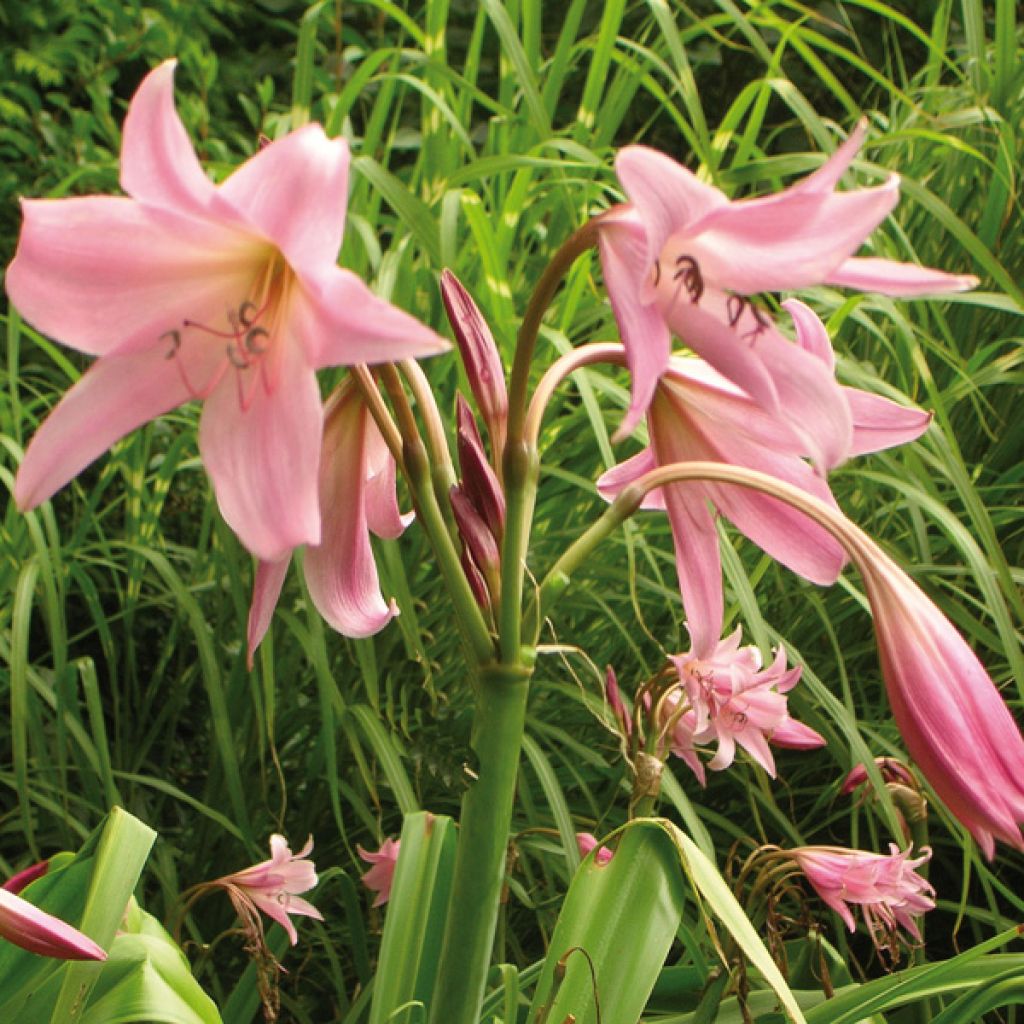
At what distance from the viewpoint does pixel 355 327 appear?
55 cm

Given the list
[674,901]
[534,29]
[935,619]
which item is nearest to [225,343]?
[935,619]

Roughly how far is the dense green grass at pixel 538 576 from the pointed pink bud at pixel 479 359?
0.67 metres

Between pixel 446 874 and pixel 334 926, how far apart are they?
0.74 meters

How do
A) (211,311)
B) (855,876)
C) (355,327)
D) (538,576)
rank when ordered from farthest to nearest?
(538,576) → (855,876) → (211,311) → (355,327)

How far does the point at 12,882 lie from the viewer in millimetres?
859

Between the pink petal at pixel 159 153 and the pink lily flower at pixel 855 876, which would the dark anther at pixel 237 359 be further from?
the pink lily flower at pixel 855 876

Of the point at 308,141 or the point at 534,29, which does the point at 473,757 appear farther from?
the point at 534,29

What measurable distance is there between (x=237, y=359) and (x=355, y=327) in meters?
0.10

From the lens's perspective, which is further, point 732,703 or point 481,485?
point 732,703

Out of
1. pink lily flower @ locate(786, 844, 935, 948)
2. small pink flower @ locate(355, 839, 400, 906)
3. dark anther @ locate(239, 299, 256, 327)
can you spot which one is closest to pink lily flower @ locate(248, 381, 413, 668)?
dark anther @ locate(239, 299, 256, 327)

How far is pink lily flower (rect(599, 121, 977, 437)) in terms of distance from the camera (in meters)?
0.57

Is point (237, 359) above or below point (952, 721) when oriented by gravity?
above

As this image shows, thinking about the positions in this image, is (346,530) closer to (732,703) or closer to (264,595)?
(264,595)

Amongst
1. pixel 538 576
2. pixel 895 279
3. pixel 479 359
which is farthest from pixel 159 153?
pixel 538 576
